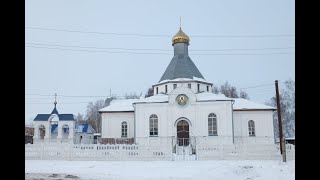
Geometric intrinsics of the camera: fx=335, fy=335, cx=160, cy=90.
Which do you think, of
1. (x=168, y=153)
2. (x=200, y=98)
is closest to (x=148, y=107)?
(x=200, y=98)

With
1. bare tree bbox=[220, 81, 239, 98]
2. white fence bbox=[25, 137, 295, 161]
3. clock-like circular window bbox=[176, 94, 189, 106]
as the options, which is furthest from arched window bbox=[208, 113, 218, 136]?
bare tree bbox=[220, 81, 239, 98]

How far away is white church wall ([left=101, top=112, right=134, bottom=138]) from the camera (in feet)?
98.5

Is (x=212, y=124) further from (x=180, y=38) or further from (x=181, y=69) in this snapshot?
(x=180, y=38)

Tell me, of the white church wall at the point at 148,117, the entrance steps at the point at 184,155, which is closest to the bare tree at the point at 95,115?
the white church wall at the point at 148,117

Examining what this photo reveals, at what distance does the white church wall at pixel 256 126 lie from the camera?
91.7 feet

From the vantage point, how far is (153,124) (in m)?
26.7

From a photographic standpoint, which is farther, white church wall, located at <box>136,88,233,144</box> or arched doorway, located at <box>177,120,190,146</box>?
arched doorway, located at <box>177,120,190,146</box>

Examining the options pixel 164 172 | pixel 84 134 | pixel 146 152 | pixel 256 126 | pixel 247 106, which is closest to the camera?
pixel 164 172

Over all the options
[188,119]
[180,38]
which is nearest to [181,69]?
[180,38]

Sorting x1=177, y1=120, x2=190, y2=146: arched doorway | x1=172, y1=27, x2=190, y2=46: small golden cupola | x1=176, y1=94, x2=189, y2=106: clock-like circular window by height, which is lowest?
x1=177, y1=120, x2=190, y2=146: arched doorway

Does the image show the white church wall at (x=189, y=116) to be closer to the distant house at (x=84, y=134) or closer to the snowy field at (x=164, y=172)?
the snowy field at (x=164, y=172)

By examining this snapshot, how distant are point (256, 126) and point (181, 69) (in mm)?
8190

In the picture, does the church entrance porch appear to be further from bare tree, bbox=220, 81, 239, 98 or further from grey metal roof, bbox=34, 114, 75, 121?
bare tree, bbox=220, 81, 239, 98

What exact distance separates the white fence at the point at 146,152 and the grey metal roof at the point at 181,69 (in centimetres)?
1015
